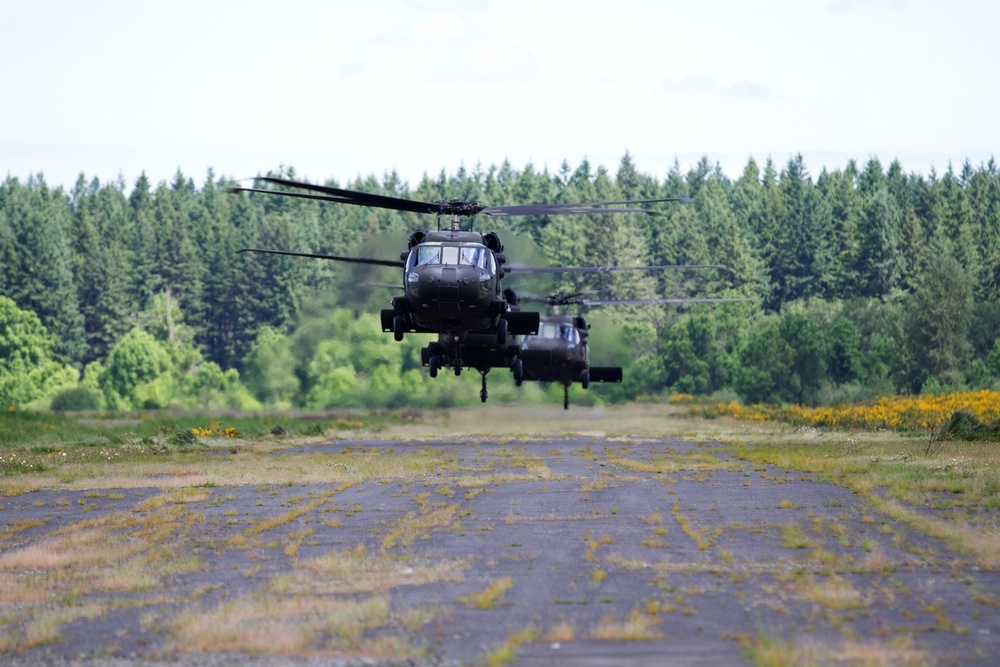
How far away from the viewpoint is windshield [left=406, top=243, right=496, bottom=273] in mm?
33188

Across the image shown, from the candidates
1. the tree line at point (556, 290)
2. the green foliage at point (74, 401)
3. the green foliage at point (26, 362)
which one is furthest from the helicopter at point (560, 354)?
the green foliage at point (26, 362)

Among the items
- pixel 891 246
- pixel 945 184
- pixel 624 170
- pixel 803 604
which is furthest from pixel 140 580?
pixel 624 170

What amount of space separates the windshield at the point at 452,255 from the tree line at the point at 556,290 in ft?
146

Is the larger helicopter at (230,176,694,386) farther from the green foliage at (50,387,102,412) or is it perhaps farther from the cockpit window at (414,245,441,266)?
the green foliage at (50,387,102,412)

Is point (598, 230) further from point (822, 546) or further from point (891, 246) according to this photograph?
point (822, 546)

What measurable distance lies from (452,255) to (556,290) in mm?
67547

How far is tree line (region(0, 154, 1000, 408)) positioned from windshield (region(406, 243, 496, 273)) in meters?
44.4

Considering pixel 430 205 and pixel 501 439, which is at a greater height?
pixel 430 205

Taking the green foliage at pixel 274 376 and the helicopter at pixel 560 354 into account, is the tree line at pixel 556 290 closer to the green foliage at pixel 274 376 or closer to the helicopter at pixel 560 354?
the green foliage at pixel 274 376

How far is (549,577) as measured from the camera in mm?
20375

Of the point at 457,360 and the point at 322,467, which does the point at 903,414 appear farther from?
the point at 457,360

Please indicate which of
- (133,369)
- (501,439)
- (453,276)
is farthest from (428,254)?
(133,369)

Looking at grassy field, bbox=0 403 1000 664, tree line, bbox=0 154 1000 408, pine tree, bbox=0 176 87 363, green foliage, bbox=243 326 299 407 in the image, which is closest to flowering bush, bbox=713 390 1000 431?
grassy field, bbox=0 403 1000 664

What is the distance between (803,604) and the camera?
17922mm
